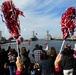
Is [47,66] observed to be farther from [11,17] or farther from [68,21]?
[11,17]

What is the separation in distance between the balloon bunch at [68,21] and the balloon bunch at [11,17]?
59.0 inches

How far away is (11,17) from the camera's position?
25.3 ft

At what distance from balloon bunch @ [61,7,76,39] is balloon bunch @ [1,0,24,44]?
4.91 ft

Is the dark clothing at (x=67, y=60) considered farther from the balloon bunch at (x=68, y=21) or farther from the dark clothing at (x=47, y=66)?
the balloon bunch at (x=68, y=21)

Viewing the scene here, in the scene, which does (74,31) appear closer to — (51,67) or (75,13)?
(75,13)

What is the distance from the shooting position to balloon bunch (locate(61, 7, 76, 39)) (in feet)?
28.3

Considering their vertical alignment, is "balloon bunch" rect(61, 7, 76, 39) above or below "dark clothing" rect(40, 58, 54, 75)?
above

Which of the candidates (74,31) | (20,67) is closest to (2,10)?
(20,67)

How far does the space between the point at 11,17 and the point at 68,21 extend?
1897 mm

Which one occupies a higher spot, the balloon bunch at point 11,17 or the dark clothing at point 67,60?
the balloon bunch at point 11,17

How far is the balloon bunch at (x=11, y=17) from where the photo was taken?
7.56 metres

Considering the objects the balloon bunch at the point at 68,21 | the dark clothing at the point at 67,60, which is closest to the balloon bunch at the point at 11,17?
the balloon bunch at the point at 68,21

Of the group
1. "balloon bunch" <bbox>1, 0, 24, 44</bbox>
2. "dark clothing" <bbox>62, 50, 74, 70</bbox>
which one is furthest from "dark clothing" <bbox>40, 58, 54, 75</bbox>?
"balloon bunch" <bbox>1, 0, 24, 44</bbox>

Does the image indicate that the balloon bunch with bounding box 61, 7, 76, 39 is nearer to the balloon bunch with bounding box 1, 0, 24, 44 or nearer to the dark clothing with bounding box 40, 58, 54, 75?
the dark clothing with bounding box 40, 58, 54, 75
